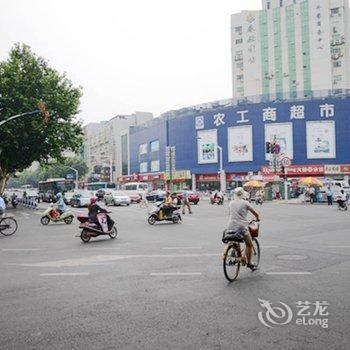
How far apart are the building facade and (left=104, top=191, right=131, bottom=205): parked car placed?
26.8m

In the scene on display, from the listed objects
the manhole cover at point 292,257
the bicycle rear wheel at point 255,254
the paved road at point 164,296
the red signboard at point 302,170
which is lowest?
the manhole cover at point 292,257

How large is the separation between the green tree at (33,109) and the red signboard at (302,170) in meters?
32.7

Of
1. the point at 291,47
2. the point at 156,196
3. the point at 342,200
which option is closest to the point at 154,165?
the point at 291,47

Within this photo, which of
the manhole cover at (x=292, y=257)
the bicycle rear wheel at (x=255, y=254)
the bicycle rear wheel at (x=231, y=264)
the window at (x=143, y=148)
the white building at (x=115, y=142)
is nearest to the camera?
the bicycle rear wheel at (x=231, y=264)

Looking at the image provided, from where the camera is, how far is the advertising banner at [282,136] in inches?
2554

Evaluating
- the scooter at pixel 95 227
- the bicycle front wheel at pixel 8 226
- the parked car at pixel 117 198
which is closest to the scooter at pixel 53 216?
the bicycle front wheel at pixel 8 226

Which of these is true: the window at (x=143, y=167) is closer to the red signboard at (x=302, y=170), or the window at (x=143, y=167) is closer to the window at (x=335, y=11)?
the red signboard at (x=302, y=170)

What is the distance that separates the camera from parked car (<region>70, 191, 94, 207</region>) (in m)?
37.2

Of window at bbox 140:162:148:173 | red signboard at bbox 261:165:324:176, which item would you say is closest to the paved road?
red signboard at bbox 261:165:324:176

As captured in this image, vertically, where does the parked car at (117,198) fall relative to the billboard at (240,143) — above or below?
below

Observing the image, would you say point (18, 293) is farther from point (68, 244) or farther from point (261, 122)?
point (261, 122)

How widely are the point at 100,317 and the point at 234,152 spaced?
64760 mm

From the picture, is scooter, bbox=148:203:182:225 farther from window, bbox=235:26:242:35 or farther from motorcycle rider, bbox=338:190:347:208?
window, bbox=235:26:242:35

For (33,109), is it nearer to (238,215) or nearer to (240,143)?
(238,215)
